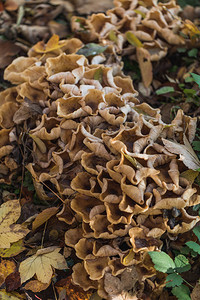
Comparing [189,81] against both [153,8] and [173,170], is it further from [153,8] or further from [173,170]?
[173,170]

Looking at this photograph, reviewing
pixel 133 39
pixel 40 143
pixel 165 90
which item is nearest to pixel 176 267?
pixel 40 143

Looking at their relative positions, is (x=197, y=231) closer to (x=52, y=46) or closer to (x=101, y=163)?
(x=101, y=163)

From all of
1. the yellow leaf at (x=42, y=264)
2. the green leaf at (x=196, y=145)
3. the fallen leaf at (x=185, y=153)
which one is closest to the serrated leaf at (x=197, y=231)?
the fallen leaf at (x=185, y=153)

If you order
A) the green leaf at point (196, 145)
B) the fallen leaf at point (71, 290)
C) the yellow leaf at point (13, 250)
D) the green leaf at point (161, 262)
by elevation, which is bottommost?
the fallen leaf at point (71, 290)

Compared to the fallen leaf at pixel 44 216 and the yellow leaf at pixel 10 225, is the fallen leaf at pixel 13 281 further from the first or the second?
the fallen leaf at pixel 44 216

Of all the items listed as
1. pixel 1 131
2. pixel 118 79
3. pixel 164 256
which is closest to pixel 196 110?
pixel 118 79
